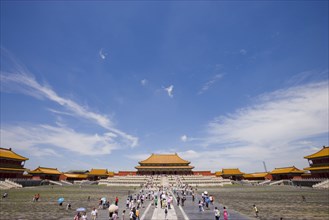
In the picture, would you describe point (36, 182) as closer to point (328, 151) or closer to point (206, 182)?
point (206, 182)

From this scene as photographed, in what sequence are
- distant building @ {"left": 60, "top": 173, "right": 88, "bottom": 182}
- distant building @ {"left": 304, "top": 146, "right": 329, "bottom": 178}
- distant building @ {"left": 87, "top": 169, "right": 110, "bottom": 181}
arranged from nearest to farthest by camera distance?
distant building @ {"left": 304, "top": 146, "right": 329, "bottom": 178} < distant building @ {"left": 60, "top": 173, "right": 88, "bottom": 182} < distant building @ {"left": 87, "top": 169, "right": 110, "bottom": 181}

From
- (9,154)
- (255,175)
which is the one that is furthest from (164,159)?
(9,154)

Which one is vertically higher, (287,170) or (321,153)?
(321,153)

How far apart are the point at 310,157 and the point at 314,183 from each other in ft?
45.9

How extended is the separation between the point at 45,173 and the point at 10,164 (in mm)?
12843

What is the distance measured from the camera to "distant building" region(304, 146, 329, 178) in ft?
178

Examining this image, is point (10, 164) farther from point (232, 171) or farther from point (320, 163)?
point (320, 163)

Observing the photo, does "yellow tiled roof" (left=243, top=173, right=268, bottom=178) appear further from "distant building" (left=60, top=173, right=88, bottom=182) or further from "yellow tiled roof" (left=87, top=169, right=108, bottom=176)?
"distant building" (left=60, top=173, right=88, bottom=182)

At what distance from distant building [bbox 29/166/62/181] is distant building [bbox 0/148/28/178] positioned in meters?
6.33

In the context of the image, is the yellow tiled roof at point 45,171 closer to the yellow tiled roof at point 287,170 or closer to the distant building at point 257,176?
the distant building at point 257,176

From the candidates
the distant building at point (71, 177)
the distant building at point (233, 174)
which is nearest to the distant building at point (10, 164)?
the distant building at point (71, 177)

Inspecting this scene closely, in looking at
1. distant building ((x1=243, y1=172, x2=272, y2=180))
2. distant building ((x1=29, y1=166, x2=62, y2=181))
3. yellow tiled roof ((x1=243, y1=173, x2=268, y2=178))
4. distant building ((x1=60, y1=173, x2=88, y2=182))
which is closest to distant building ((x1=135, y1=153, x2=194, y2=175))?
distant building ((x1=60, y1=173, x2=88, y2=182))

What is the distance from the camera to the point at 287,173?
67562mm

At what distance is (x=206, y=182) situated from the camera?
56.1 meters
